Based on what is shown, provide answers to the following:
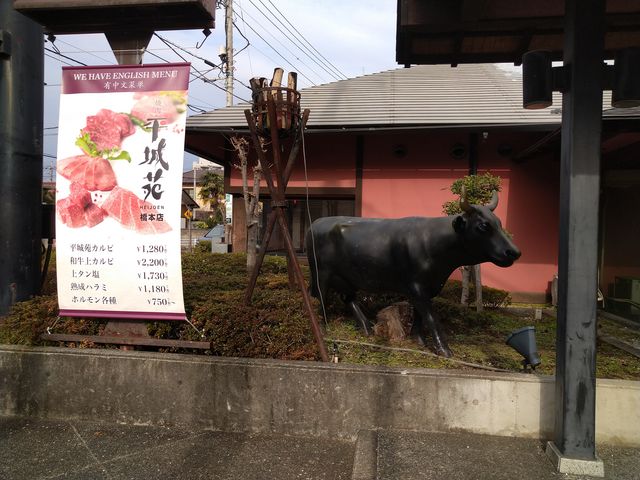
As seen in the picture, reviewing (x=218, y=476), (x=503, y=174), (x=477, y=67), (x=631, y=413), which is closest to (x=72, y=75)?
(x=218, y=476)

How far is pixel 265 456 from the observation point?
349cm

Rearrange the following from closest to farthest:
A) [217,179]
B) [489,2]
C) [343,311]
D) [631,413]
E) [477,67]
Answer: [631,413] < [489,2] < [343,311] < [477,67] < [217,179]

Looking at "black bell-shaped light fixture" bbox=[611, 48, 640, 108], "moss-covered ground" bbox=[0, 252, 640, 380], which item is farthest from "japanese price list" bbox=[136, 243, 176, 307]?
"black bell-shaped light fixture" bbox=[611, 48, 640, 108]

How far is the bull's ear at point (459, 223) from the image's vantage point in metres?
4.33

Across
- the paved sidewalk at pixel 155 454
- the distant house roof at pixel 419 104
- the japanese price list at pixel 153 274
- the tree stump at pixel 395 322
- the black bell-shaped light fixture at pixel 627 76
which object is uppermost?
the distant house roof at pixel 419 104

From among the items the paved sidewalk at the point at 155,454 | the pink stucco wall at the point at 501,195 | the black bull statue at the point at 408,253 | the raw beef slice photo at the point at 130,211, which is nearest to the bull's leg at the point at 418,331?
the black bull statue at the point at 408,253

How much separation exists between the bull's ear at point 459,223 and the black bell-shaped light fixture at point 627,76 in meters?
1.53

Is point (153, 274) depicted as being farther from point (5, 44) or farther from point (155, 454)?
point (5, 44)

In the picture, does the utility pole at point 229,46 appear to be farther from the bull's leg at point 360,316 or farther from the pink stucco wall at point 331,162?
the bull's leg at point 360,316

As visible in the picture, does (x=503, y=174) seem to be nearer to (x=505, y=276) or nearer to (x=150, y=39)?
(x=505, y=276)

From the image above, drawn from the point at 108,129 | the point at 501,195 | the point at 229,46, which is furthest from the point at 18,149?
the point at 229,46

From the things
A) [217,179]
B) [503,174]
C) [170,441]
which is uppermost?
[217,179]

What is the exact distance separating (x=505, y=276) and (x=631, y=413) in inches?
274

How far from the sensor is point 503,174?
10016 mm
